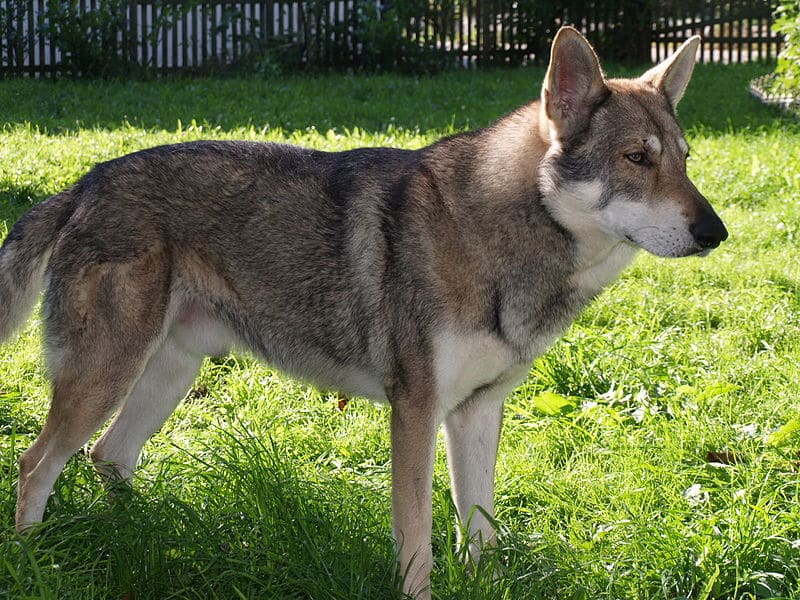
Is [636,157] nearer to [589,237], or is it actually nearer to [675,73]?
A: [589,237]

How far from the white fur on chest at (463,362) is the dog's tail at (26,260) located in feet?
4.46

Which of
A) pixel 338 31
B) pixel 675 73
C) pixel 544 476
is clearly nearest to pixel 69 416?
pixel 544 476

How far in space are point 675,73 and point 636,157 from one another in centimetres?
52

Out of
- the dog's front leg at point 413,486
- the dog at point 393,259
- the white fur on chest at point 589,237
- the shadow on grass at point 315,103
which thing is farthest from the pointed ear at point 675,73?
the shadow on grass at point 315,103

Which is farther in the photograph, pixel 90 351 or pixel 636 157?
pixel 90 351

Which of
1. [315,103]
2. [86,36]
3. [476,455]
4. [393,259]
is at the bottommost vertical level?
[476,455]

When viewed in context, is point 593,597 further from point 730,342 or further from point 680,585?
point 730,342

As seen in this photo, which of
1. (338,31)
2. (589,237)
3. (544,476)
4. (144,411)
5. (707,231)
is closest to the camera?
(707,231)

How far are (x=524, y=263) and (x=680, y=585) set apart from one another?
1131mm

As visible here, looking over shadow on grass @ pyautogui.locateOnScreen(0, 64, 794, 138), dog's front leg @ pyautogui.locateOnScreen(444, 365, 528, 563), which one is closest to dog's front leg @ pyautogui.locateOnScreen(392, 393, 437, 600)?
dog's front leg @ pyautogui.locateOnScreen(444, 365, 528, 563)

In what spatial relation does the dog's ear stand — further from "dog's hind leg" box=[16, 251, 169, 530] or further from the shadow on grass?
the shadow on grass

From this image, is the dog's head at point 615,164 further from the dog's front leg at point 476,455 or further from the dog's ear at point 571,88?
the dog's front leg at point 476,455

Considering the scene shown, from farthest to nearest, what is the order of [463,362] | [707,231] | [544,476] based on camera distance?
[544,476]
[463,362]
[707,231]

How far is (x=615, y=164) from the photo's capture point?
3.12 m
